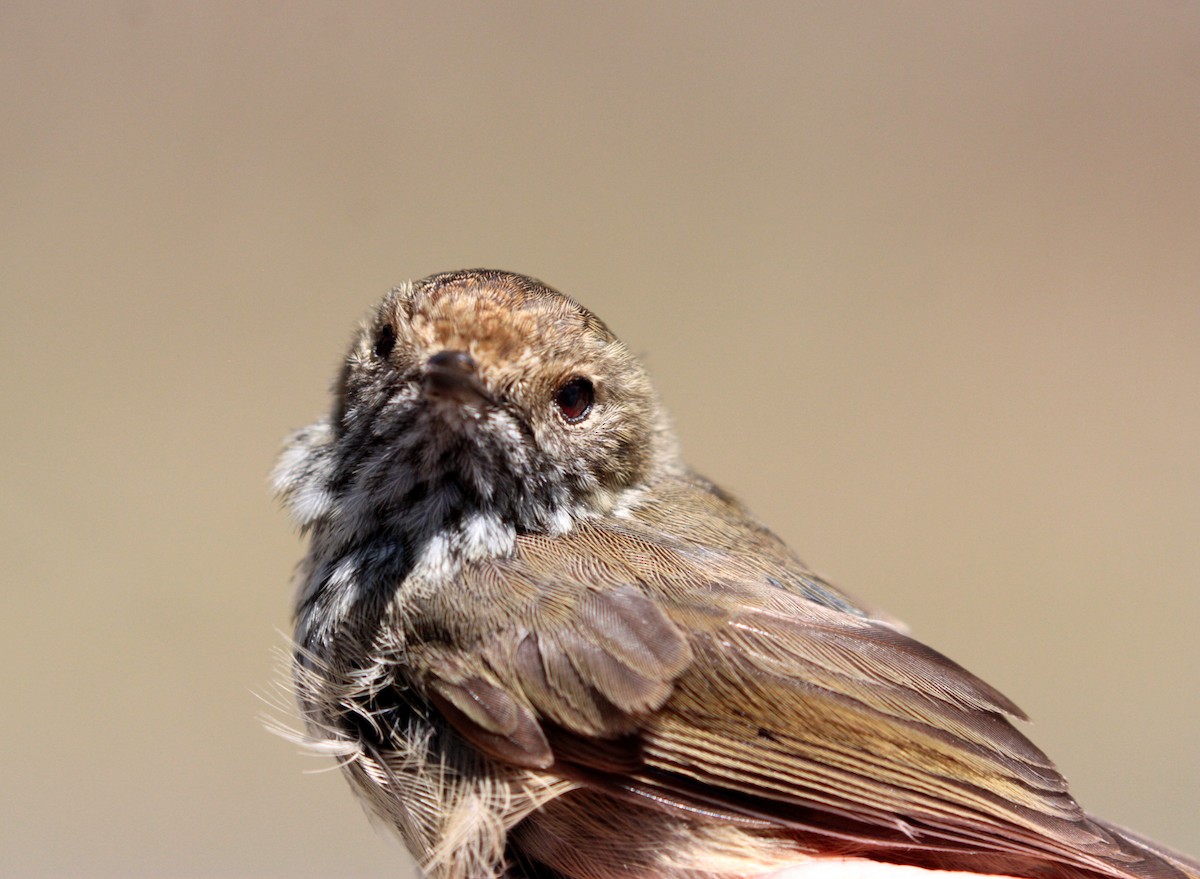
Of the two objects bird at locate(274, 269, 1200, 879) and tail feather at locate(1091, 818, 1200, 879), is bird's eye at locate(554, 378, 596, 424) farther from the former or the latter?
tail feather at locate(1091, 818, 1200, 879)

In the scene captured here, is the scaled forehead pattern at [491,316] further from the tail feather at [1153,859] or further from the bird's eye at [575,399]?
the tail feather at [1153,859]

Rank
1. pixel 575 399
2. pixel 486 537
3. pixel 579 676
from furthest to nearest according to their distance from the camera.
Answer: pixel 575 399 → pixel 486 537 → pixel 579 676

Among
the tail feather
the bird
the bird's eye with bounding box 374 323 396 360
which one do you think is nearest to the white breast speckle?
the bird

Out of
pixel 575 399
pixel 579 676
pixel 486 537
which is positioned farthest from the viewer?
pixel 575 399

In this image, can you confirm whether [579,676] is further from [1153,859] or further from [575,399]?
[1153,859]

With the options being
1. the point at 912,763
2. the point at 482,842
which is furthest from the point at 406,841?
the point at 912,763

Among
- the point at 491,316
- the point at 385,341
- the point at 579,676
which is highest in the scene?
the point at 491,316

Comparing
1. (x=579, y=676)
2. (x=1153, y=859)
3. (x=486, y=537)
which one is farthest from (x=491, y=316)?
(x=1153, y=859)

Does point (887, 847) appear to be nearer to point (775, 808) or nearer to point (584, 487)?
point (775, 808)
